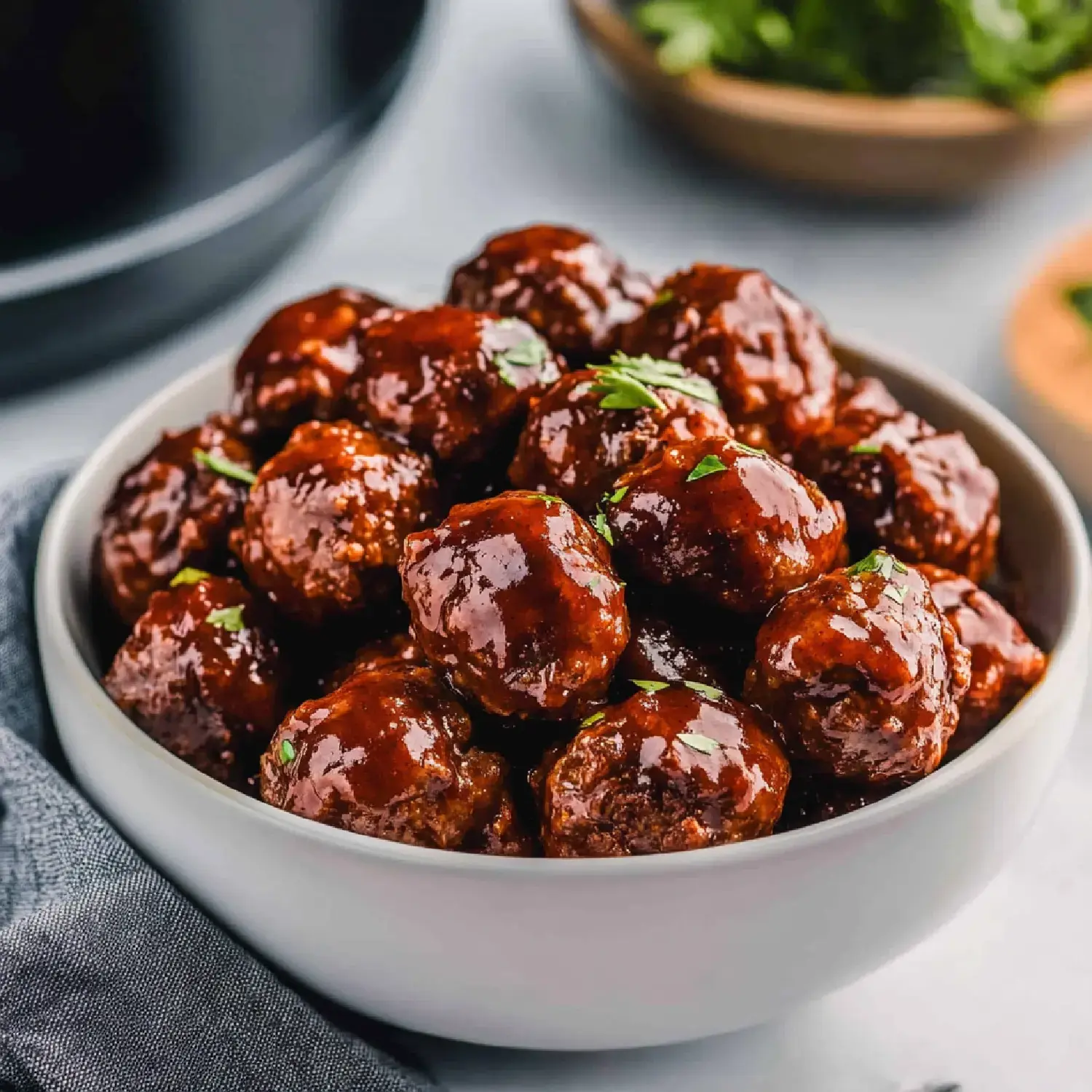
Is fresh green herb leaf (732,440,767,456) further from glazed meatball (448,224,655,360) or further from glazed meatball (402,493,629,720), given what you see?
glazed meatball (448,224,655,360)

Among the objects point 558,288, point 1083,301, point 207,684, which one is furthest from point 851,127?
point 207,684

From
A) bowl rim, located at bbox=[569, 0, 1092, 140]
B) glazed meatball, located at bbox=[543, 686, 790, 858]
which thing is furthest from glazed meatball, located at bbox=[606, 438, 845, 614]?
bowl rim, located at bbox=[569, 0, 1092, 140]

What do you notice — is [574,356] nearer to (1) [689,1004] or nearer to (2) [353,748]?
(2) [353,748]

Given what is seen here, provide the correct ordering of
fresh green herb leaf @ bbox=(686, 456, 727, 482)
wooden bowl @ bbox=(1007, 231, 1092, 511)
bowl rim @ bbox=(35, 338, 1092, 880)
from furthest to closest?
wooden bowl @ bbox=(1007, 231, 1092, 511) → fresh green herb leaf @ bbox=(686, 456, 727, 482) → bowl rim @ bbox=(35, 338, 1092, 880)

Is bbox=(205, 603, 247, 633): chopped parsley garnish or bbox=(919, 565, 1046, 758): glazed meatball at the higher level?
bbox=(919, 565, 1046, 758): glazed meatball

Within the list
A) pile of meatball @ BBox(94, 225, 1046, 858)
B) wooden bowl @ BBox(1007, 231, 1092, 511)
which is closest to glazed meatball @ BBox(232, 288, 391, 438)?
Result: pile of meatball @ BBox(94, 225, 1046, 858)

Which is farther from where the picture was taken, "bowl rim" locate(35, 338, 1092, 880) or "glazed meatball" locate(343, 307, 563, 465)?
"glazed meatball" locate(343, 307, 563, 465)

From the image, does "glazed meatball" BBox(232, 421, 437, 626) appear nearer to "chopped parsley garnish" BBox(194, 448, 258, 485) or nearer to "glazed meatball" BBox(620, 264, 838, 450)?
"chopped parsley garnish" BBox(194, 448, 258, 485)

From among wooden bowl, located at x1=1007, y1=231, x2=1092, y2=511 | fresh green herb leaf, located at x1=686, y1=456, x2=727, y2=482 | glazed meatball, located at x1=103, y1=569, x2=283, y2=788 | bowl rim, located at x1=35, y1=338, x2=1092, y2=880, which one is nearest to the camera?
bowl rim, located at x1=35, y1=338, x2=1092, y2=880

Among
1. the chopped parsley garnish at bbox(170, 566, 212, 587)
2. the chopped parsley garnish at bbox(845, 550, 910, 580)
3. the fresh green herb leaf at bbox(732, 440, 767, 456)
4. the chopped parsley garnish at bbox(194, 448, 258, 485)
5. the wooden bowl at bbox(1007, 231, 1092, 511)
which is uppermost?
Answer: the fresh green herb leaf at bbox(732, 440, 767, 456)
